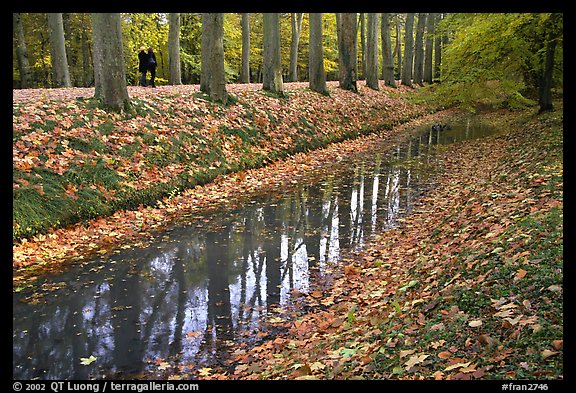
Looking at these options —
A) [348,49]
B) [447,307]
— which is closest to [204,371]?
[447,307]

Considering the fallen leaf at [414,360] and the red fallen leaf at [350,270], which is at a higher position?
the fallen leaf at [414,360]

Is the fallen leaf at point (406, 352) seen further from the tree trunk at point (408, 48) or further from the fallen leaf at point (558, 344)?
the tree trunk at point (408, 48)

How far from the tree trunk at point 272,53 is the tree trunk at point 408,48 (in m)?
16.3

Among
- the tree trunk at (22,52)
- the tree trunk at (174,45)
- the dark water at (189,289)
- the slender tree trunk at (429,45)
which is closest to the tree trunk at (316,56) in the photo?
the tree trunk at (174,45)

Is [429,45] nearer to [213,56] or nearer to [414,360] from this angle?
[213,56]

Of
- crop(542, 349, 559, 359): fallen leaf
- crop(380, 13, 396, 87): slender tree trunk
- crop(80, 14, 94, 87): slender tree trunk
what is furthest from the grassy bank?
crop(380, 13, 396, 87): slender tree trunk

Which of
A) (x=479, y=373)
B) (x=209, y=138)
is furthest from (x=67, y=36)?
(x=479, y=373)

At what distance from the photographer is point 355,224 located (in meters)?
9.23

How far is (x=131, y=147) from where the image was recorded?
36.0 feet

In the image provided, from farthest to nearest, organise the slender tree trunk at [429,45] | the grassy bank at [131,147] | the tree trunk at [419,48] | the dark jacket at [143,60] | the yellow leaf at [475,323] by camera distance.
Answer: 1. the tree trunk at [419,48]
2. the slender tree trunk at [429,45]
3. the dark jacket at [143,60]
4. the grassy bank at [131,147]
5. the yellow leaf at [475,323]

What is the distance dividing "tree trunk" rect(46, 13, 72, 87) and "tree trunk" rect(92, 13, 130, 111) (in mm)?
8381

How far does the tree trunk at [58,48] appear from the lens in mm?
18266

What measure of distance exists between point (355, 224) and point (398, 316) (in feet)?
14.8

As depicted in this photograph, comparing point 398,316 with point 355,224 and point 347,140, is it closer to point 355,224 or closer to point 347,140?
point 355,224
